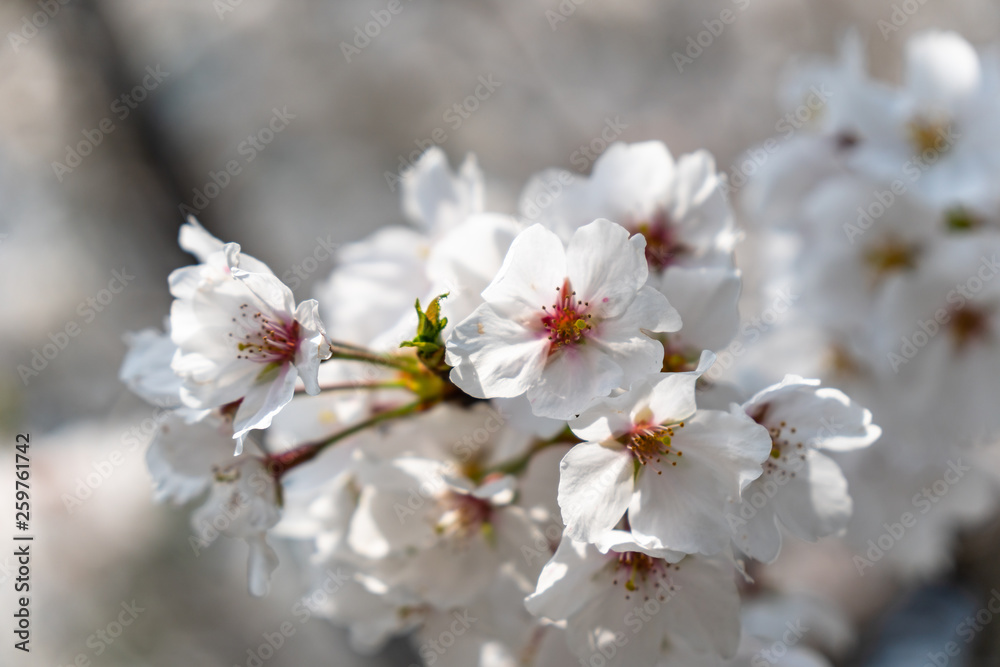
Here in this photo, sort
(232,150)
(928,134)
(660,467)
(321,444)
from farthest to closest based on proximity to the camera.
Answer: (232,150) < (928,134) < (321,444) < (660,467)

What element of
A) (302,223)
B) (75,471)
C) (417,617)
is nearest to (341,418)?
(417,617)

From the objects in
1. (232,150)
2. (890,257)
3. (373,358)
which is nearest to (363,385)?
(373,358)

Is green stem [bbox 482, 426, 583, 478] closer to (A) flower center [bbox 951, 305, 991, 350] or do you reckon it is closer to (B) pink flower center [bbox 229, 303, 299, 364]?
(B) pink flower center [bbox 229, 303, 299, 364]

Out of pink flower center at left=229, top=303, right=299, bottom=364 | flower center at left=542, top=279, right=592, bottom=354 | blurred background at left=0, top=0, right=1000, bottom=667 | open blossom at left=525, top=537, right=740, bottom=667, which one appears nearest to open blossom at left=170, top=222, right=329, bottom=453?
pink flower center at left=229, top=303, right=299, bottom=364

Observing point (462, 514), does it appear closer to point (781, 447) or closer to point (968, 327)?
point (781, 447)

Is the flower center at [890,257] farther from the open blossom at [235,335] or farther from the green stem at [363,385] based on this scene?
the open blossom at [235,335]

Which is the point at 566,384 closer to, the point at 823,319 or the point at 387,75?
the point at 823,319
